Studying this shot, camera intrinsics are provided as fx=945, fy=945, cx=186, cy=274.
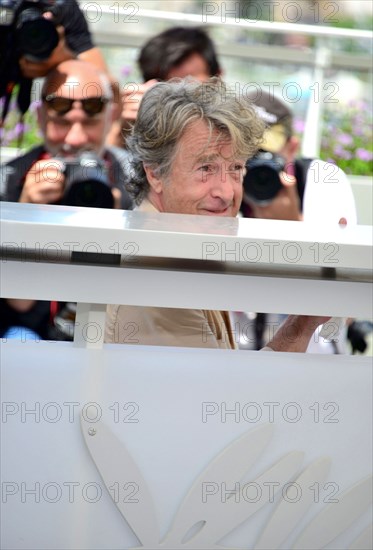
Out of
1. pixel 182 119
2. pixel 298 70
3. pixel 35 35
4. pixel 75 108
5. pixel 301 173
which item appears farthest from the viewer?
pixel 298 70

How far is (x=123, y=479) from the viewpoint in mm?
963

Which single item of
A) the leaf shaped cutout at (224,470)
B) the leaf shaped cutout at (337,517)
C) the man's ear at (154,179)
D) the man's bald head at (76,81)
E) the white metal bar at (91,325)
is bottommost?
the leaf shaped cutout at (337,517)

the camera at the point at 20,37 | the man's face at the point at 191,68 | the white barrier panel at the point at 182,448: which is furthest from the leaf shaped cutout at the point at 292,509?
the man's face at the point at 191,68

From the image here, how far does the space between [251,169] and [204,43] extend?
0.42 m

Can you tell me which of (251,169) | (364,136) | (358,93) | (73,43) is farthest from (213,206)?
(358,93)

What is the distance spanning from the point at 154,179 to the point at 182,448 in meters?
1.02

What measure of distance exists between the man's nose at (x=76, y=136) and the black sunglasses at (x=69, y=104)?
41 millimetres

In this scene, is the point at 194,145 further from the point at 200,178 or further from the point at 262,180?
the point at 262,180

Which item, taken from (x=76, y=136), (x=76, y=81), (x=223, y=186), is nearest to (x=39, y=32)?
(x=76, y=81)

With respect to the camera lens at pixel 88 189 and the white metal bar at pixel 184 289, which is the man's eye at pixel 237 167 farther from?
the white metal bar at pixel 184 289

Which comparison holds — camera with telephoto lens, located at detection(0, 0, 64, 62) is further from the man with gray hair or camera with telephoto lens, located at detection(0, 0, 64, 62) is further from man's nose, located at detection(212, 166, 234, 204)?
man's nose, located at detection(212, 166, 234, 204)

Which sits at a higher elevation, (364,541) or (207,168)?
(207,168)

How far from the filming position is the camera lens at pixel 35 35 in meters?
2.33

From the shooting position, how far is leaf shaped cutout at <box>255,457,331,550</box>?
38.7 inches
